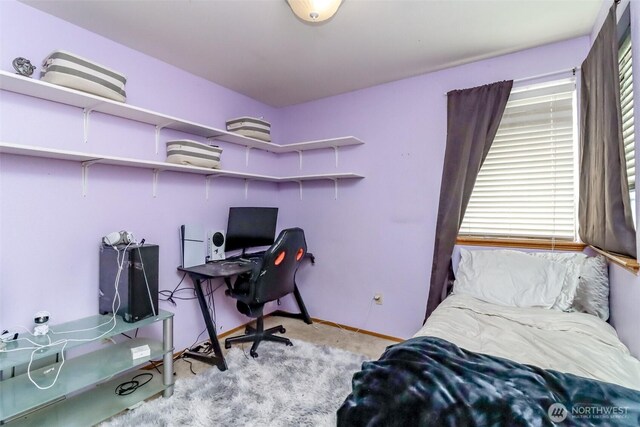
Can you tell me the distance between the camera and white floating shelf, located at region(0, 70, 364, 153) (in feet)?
5.21

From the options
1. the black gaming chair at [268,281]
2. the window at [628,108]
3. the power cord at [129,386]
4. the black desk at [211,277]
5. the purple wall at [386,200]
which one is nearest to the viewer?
the window at [628,108]

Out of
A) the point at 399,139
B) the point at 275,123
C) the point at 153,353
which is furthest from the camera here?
the point at 275,123

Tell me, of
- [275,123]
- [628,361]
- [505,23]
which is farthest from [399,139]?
[628,361]

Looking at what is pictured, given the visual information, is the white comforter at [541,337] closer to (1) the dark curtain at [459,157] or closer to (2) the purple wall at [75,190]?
(1) the dark curtain at [459,157]

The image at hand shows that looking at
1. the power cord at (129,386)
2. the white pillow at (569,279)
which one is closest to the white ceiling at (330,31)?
the white pillow at (569,279)

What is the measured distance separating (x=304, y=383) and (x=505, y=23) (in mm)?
2704

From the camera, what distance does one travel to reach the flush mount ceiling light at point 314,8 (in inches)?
60.9

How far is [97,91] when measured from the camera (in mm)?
1771

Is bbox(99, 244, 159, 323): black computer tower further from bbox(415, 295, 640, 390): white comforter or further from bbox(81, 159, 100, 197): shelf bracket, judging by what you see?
bbox(415, 295, 640, 390): white comforter

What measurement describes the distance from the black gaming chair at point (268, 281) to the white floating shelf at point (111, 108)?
3.37ft

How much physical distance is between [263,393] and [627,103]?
258cm

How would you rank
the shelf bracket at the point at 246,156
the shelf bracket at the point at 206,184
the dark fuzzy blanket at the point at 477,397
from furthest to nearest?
the shelf bracket at the point at 246,156 → the shelf bracket at the point at 206,184 → the dark fuzzy blanket at the point at 477,397

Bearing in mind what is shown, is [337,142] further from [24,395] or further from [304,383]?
[24,395]

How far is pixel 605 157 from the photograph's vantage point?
154 cm
